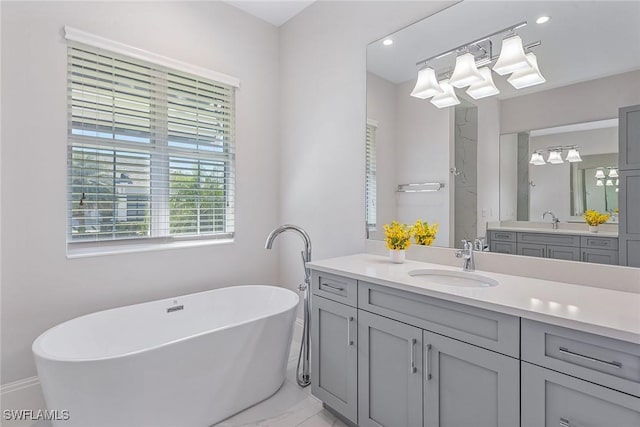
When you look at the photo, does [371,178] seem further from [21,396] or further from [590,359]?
[21,396]

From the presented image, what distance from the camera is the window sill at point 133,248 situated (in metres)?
2.12

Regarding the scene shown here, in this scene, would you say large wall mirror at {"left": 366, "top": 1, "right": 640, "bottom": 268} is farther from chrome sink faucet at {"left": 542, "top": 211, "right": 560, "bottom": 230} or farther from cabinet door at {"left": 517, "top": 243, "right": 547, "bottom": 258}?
cabinet door at {"left": 517, "top": 243, "right": 547, "bottom": 258}

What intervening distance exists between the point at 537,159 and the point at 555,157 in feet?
0.25

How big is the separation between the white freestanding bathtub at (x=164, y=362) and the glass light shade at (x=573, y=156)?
174 cm

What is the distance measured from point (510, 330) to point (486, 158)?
1.01 metres

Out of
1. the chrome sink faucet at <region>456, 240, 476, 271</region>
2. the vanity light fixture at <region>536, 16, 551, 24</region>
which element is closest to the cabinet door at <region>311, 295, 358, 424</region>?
the chrome sink faucet at <region>456, 240, 476, 271</region>

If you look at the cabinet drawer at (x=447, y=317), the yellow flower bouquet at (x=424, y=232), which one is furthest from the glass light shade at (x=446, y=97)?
the cabinet drawer at (x=447, y=317)

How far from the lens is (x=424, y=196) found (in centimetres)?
208

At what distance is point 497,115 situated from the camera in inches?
68.1

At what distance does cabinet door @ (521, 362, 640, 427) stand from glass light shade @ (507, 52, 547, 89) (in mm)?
1309

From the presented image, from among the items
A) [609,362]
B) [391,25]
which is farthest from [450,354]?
[391,25]

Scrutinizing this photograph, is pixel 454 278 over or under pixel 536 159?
under

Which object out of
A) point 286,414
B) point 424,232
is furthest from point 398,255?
point 286,414

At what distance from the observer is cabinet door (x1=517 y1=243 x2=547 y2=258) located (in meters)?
1.58
